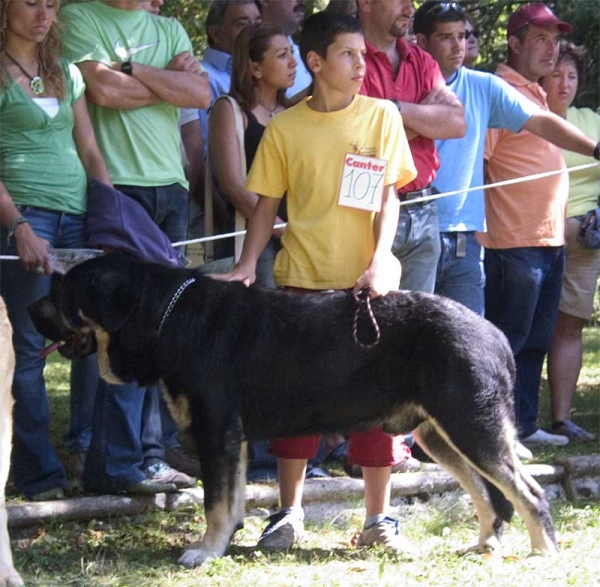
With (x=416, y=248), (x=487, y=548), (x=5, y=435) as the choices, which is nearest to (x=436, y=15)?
(x=416, y=248)

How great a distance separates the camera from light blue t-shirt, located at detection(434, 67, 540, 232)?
7066 mm

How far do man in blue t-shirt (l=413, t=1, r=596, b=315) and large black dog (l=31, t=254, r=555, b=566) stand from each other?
1656 mm

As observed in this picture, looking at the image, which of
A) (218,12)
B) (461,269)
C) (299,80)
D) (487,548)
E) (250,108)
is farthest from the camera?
(218,12)

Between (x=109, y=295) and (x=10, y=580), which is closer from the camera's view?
(x=10, y=580)

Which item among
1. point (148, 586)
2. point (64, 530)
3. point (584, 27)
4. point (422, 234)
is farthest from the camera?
point (584, 27)

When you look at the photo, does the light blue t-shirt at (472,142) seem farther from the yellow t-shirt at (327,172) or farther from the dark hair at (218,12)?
the dark hair at (218,12)

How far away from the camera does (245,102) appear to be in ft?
22.1

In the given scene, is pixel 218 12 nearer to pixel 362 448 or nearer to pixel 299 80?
pixel 299 80

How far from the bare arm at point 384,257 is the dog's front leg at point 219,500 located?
0.93 metres

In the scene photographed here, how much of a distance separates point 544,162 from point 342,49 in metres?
2.63

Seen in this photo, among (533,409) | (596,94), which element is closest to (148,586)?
(533,409)

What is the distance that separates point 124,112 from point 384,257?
1.80m

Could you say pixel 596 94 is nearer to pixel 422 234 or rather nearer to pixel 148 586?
pixel 422 234

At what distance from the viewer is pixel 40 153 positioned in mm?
6055
